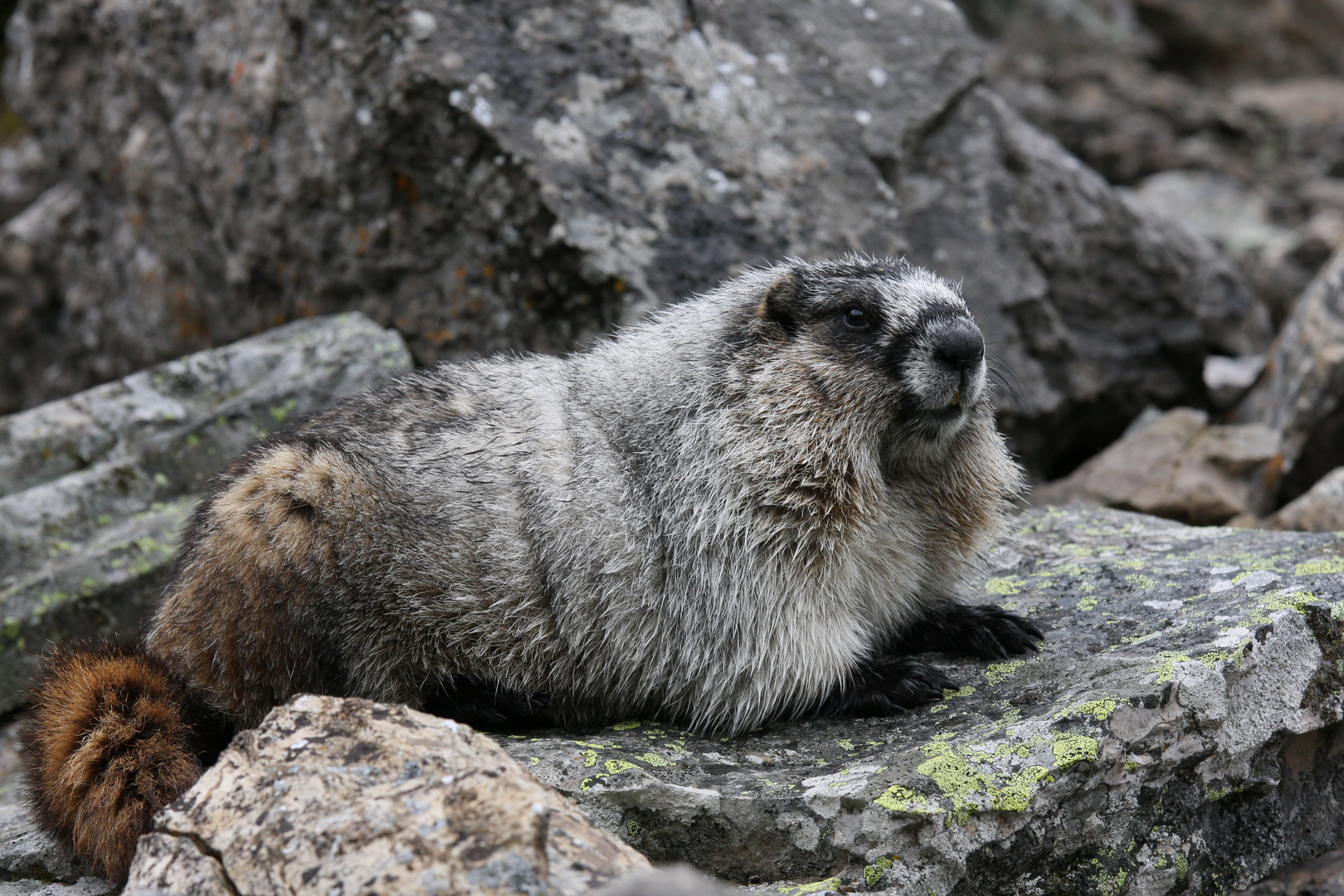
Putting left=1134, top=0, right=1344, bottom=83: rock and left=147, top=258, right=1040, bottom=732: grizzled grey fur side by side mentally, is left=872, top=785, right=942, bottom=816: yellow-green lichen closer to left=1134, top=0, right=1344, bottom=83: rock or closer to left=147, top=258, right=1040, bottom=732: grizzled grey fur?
left=147, top=258, right=1040, bottom=732: grizzled grey fur

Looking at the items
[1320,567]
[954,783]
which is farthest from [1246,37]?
[954,783]

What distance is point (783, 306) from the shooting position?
553 centimetres

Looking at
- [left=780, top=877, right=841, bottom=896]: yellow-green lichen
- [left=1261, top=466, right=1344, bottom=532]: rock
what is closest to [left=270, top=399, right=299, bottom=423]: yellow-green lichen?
[left=780, top=877, right=841, bottom=896]: yellow-green lichen

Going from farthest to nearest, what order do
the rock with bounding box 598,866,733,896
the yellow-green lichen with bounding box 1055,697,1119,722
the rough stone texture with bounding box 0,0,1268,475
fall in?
1. the rough stone texture with bounding box 0,0,1268,475
2. the yellow-green lichen with bounding box 1055,697,1119,722
3. the rock with bounding box 598,866,733,896

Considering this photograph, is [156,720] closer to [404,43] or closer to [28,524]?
[28,524]

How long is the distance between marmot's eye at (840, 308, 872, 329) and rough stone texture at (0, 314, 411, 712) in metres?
3.33

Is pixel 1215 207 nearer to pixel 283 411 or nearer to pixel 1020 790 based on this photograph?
pixel 283 411

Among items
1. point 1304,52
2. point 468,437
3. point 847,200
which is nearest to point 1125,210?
point 847,200

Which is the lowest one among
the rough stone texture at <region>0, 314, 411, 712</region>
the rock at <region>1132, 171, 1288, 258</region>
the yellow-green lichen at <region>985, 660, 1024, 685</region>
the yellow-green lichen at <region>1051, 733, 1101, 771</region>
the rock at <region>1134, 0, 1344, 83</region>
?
the rough stone texture at <region>0, 314, 411, 712</region>

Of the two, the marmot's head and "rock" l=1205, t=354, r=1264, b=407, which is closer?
the marmot's head

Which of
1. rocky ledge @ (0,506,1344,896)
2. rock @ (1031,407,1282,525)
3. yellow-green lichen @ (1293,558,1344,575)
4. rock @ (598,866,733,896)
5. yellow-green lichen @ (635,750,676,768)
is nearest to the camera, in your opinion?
rock @ (598,866,733,896)

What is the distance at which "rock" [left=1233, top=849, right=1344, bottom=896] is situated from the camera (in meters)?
4.18

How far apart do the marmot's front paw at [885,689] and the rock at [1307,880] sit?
4.56ft

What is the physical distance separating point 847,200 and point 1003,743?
16.4ft
